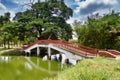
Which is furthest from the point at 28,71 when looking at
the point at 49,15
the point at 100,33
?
the point at 49,15

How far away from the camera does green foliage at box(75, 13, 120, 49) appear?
21859mm

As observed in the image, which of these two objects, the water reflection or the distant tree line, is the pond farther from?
Answer: the distant tree line

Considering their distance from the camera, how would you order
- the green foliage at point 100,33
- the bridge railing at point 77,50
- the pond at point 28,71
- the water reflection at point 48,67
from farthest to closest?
the green foliage at point 100,33
the bridge railing at point 77,50
the water reflection at point 48,67
the pond at point 28,71

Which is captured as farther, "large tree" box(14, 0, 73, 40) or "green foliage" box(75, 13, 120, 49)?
"large tree" box(14, 0, 73, 40)

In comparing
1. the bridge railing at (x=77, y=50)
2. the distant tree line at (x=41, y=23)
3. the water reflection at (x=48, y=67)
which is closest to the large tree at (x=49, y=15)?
the distant tree line at (x=41, y=23)

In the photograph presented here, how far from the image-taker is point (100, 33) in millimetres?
22234

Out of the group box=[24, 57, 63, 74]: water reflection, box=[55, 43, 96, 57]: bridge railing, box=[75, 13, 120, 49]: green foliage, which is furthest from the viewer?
box=[75, 13, 120, 49]: green foliage

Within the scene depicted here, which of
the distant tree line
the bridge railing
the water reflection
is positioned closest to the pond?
the water reflection

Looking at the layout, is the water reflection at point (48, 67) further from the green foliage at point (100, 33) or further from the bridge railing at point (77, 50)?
the green foliage at point (100, 33)

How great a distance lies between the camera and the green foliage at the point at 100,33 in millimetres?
21859

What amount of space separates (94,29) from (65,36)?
365 inches

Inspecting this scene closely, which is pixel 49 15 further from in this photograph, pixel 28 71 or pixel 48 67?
pixel 28 71

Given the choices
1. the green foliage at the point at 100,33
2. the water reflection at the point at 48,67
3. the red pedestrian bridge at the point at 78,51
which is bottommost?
the water reflection at the point at 48,67

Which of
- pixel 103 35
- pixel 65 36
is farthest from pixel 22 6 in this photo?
pixel 103 35
